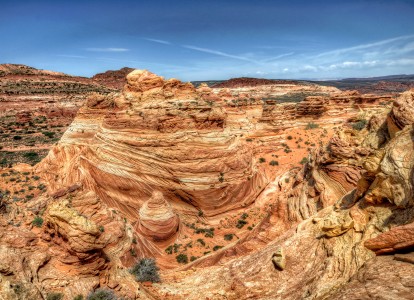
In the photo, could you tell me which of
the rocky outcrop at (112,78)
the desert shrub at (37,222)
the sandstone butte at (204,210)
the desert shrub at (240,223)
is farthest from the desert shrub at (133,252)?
the rocky outcrop at (112,78)

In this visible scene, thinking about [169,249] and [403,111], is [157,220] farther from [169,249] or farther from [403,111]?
[403,111]

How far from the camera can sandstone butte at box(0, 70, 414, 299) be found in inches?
298

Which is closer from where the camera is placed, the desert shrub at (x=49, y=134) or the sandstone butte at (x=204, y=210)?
the sandstone butte at (x=204, y=210)

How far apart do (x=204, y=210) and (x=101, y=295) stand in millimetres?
12856

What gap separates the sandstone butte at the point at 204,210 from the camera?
7562 mm

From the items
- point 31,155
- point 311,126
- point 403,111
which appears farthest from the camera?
point 31,155

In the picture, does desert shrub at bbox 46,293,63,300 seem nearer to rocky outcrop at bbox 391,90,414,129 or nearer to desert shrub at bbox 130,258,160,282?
desert shrub at bbox 130,258,160,282

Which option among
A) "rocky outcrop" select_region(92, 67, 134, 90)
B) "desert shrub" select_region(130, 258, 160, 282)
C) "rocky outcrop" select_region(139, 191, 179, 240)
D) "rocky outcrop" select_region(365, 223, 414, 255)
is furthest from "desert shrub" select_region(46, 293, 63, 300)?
"rocky outcrop" select_region(92, 67, 134, 90)

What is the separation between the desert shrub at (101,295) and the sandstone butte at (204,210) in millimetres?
371

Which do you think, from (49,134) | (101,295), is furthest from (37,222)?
(49,134)

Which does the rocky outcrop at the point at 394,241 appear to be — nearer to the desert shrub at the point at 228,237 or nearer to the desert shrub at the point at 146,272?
the desert shrub at the point at 146,272

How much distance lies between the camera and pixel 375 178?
352 inches

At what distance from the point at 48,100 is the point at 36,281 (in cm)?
8835

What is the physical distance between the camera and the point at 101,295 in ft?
27.5
